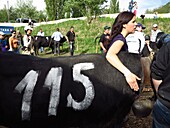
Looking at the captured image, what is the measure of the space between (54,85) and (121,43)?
0.77 m

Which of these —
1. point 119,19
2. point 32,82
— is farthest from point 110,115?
point 119,19

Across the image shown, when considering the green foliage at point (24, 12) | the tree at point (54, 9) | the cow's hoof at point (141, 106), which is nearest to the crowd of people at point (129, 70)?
the cow's hoof at point (141, 106)

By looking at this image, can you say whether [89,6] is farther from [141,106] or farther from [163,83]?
[163,83]

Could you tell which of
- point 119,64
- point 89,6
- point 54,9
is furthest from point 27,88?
point 54,9

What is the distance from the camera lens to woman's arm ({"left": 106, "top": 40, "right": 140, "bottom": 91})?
91.4 inches

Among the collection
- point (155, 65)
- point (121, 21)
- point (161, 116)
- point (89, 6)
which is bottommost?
point (161, 116)

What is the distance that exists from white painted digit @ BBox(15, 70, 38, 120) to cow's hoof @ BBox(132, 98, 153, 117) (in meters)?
1.02

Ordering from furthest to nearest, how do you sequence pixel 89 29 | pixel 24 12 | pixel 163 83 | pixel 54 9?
pixel 24 12 < pixel 54 9 < pixel 89 29 < pixel 163 83

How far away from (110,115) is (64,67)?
0.64 meters

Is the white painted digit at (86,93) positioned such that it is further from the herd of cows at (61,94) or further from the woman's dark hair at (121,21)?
the woman's dark hair at (121,21)

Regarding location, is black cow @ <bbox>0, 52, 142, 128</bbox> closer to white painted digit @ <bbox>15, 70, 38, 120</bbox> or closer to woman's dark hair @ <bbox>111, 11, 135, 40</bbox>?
white painted digit @ <bbox>15, 70, 38, 120</bbox>

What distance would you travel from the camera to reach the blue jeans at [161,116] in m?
1.88

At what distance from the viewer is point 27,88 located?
2289 millimetres

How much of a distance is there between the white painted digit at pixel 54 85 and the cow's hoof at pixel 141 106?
785 millimetres
